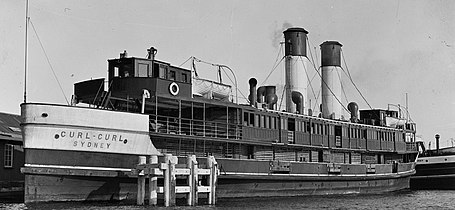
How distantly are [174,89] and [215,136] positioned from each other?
151 inches

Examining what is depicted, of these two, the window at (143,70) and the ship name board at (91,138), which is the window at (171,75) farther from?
the ship name board at (91,138)

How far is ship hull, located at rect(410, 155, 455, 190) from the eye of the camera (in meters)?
50.6

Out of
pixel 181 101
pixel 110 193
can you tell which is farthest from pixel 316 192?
pixel 110 193

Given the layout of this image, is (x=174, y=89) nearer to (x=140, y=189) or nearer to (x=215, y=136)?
(x=215, y=136)

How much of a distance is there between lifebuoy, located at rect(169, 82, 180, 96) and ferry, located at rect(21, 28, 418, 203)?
47 mm

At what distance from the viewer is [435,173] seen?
171 ft

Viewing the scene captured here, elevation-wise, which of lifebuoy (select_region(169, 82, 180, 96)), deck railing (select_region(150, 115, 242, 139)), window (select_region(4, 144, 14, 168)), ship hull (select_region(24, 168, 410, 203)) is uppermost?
lifebuoy (select_region(169, 82, 180, 96))

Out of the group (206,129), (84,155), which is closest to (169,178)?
(84,155)

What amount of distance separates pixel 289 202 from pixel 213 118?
19.2 ft

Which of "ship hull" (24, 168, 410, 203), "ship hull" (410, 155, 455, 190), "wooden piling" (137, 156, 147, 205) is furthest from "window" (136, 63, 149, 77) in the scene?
"ship hull" (410, 155, 455, 190)

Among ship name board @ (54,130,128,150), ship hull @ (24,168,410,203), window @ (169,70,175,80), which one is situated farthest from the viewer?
window @ (169,70,175,80)

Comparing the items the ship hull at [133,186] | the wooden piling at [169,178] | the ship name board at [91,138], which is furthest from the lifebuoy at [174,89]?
the ship hull at [133,186]

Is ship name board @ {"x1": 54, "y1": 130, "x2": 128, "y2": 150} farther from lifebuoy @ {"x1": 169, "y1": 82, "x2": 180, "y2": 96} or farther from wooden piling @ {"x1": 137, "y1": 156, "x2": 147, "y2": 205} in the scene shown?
lifebuoy @ {"x1": 169, "y1": 82, "x2": 180, "y2": 96}

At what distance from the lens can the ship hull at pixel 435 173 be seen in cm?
5062
